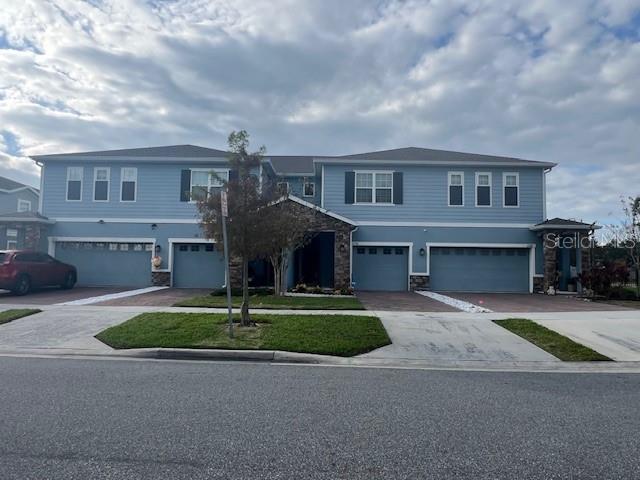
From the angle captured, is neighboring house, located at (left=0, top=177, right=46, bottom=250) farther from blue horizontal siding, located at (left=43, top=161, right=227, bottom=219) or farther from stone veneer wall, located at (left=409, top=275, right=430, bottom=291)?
stone veneer wall, located at (left=409, top=275, right=430, bottom=291)

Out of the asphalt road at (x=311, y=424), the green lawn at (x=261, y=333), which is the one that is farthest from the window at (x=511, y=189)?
the asphalt road at (x=311, y=424)

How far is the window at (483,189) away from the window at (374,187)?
12.9 ft

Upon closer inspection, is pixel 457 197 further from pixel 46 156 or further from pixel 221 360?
pixel 46 156

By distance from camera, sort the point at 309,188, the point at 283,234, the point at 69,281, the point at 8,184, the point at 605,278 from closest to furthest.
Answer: the point at 283,234, the point at 605,278, the point at 69,281, the point at 309,188, the point at 8,184

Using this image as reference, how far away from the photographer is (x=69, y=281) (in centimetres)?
1897

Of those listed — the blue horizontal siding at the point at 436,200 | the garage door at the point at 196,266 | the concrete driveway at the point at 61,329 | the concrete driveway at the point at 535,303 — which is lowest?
the concrete driveway at the point at 61,329

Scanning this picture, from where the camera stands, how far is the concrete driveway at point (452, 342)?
8.18m

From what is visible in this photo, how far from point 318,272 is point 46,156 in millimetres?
13348

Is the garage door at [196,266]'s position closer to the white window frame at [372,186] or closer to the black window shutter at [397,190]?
the white window frame at [372,186]

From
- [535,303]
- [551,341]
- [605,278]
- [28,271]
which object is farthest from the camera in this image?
[605,278]

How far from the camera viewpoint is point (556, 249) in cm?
2031

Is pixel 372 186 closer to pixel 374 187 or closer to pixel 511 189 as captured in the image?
pixel 374 187

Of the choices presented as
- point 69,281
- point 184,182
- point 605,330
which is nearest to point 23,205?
point 69,281

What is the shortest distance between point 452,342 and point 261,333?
390 centimetres
